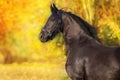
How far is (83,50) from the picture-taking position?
7.68 meters

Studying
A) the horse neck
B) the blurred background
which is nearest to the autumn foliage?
the blurred background

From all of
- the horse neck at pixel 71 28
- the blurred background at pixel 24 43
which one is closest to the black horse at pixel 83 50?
the horse neck at pixel 71 28

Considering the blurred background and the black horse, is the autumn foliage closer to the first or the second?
the blurred background

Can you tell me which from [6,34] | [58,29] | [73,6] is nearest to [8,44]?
[6,34]

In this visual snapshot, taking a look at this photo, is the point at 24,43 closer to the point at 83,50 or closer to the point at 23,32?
the point at 23,32

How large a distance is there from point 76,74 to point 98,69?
0.53 meters

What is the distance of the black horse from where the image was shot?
23.5 feet

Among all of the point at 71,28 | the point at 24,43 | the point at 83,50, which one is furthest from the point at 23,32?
the point at 83,50

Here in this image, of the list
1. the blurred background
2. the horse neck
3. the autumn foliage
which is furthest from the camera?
the autumn foliage

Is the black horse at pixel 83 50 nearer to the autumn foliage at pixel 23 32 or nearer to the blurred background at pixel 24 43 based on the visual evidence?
the blurred background at pixel 24 43

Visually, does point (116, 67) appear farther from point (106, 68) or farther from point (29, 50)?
point (29, 50)

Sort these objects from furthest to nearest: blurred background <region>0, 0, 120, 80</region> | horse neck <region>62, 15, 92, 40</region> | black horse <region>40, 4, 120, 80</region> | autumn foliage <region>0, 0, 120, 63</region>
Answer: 1. autumn foliage <region>0, 0, 120, 63</region>
2. blurred background <region>0, 0, 120, 80</region>
3. horse neck <region>62, 15, 92, 40</region>
4. black horse <region>40, 4, 120, 80</region>

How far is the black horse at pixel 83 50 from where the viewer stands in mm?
7172

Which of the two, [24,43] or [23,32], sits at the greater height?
[23,32]
